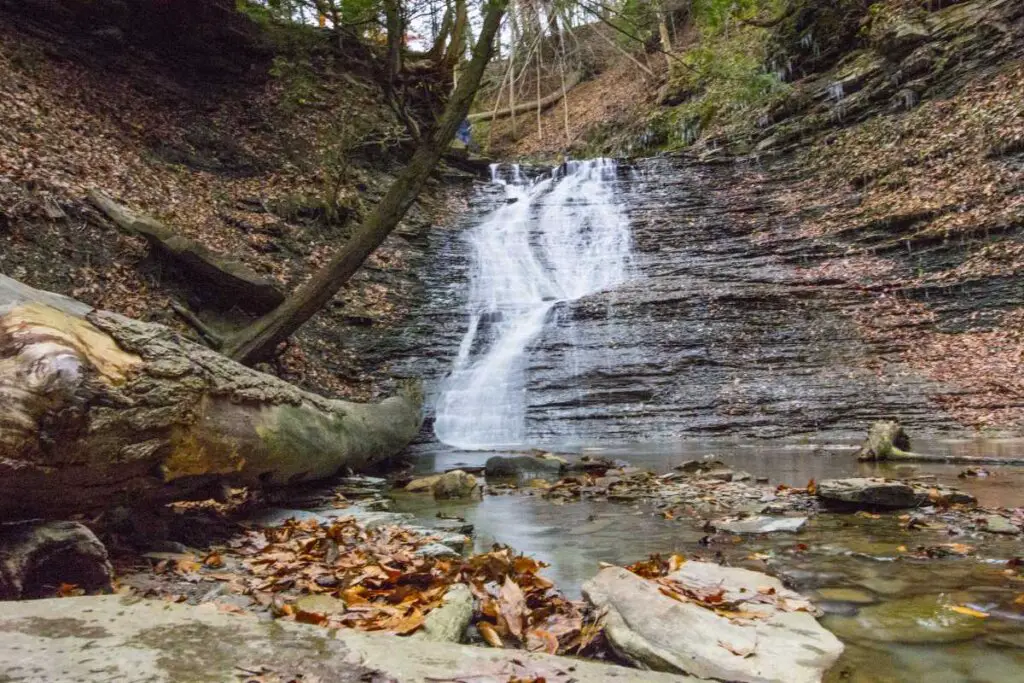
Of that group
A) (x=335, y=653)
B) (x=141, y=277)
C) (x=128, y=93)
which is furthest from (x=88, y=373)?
(x=128, y=93)

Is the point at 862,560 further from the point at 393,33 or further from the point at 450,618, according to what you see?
the point at 393,33

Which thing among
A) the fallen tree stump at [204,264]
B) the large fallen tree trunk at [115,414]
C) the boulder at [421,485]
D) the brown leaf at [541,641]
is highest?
the fallen tree stump at [204,264]

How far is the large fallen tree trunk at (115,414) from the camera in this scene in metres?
2.71

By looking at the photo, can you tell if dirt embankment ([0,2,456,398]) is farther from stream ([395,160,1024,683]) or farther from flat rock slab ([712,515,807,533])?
flat rock slab ([712,515,807,533])

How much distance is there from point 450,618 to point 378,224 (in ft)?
19.6

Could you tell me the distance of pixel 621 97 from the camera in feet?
86.3

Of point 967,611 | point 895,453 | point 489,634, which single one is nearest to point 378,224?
point 489,634

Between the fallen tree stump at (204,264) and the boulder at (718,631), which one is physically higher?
the fallen tree stump at (204,264)

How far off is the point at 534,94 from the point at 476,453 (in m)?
27.4

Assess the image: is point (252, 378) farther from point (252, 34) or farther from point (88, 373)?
point (252, 34)

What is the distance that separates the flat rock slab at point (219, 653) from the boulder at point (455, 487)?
140 inches

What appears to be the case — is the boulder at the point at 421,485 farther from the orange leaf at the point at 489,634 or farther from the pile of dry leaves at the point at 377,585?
the orange leaf at the point at 489,634

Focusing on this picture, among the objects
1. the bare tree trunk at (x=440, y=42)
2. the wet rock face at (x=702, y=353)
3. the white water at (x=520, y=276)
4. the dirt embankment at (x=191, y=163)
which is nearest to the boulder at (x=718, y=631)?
the wet rock face at (x=702, y=353)

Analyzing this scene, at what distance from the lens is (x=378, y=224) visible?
7.59 m
